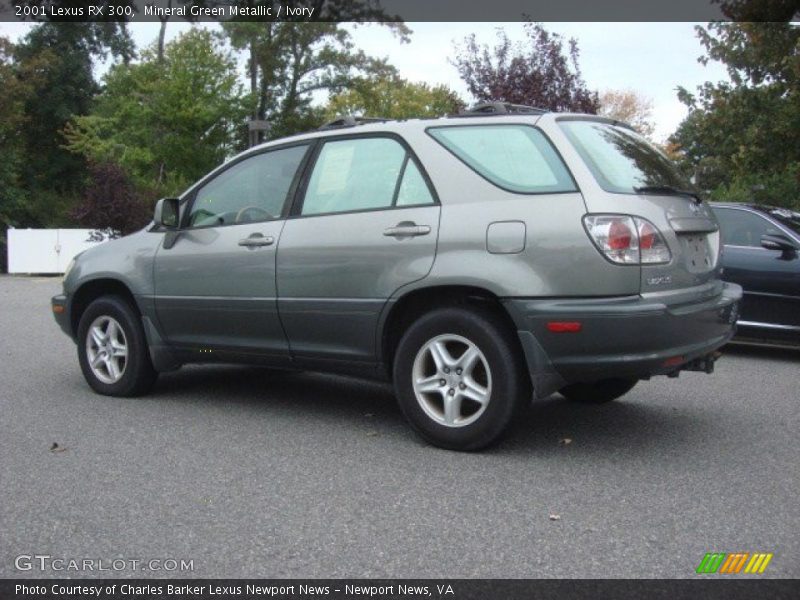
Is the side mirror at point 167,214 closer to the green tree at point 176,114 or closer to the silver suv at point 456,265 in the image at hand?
the silver suv at point 456,265

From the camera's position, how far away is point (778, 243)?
889 cm

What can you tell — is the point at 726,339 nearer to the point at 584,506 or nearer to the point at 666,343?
the point at 666,343

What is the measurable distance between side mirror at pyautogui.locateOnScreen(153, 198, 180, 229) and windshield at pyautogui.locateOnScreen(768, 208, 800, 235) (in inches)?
239

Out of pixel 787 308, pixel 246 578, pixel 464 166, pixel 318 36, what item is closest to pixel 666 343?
pixel 464 166

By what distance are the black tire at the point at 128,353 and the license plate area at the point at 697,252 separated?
12.4 ft

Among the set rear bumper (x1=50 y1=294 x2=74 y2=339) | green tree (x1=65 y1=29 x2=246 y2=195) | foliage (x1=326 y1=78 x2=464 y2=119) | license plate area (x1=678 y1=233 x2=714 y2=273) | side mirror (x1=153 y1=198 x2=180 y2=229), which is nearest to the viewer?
license plate area (x1=678 y1=233 x2=714 y2=273)

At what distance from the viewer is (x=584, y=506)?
13.3ft

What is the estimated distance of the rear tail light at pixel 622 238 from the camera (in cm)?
457

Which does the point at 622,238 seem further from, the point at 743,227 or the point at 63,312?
the point at 743,227

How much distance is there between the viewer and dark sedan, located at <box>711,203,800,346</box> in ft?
28.8

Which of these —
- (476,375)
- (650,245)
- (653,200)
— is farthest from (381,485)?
(653,200)

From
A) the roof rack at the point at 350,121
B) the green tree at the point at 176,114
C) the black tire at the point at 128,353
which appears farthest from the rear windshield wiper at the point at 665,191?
the green tree at the point at 176,114
